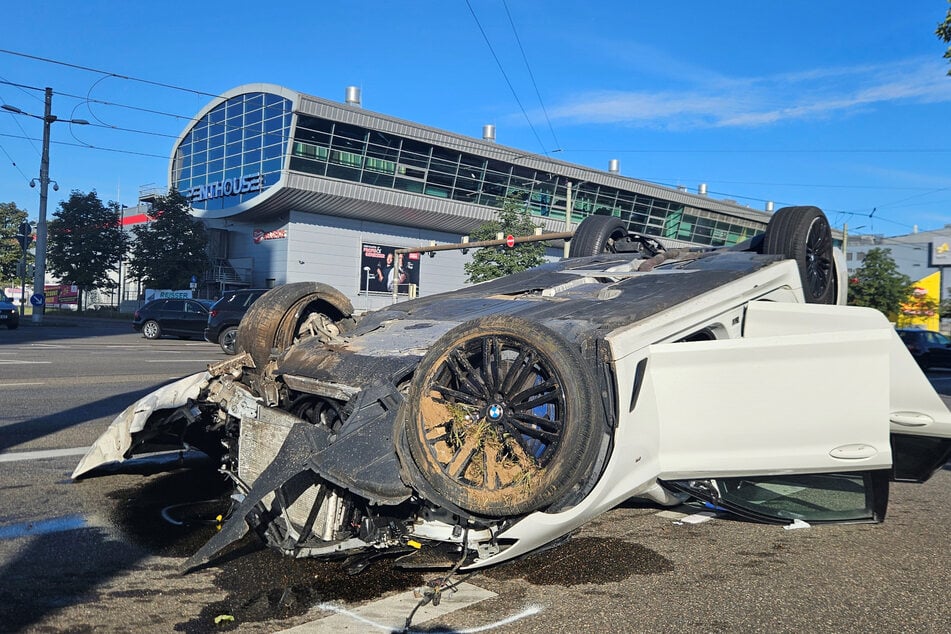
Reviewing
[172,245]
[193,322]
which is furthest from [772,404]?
[172,245]

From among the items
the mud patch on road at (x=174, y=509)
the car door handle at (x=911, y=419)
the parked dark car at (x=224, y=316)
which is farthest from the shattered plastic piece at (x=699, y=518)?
the parked dark car at (x=224, y=316)

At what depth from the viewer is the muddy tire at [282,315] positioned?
4602 millimetres

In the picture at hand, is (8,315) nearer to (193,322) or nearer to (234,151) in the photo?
(193,322)

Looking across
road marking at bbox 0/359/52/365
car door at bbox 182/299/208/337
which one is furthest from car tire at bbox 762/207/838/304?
car door at bbox 182/299/208/337

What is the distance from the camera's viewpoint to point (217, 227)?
42594mm

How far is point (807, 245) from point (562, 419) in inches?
117

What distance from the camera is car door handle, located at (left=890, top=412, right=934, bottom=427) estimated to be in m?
4.06

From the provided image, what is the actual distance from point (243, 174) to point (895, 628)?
39.9 metres

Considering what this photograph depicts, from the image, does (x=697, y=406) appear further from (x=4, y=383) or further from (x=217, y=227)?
(x=217, y=227)

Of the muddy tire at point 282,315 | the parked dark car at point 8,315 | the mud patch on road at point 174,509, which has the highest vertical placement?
the muddy tire at point 282,315

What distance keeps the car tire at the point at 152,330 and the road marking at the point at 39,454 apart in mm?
18326

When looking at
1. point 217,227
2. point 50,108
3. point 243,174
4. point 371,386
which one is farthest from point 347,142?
point 371,386

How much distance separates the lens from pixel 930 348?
21.8 metres

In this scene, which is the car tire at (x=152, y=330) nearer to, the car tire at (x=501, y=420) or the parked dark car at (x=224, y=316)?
the parked dark car at (x=224, y=316)
